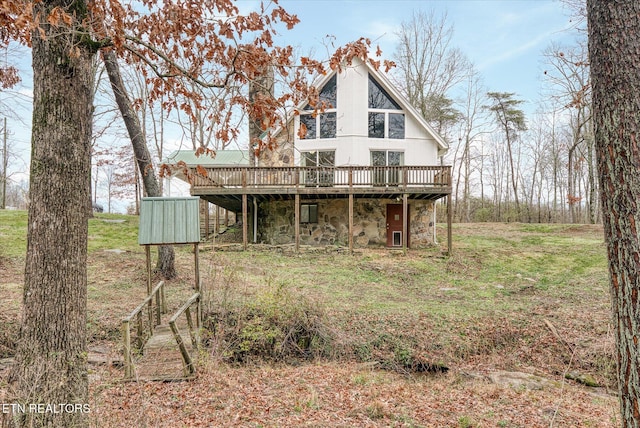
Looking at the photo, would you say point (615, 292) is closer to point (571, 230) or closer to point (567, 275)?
point (567, 275)

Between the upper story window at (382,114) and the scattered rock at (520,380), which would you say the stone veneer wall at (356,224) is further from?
the scattered rock at (520,380)

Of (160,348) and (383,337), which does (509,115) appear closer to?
(383,337)

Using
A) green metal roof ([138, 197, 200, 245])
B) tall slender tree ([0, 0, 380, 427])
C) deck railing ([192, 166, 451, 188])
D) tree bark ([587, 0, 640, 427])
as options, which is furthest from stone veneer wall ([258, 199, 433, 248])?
tree bark ([587, 0, 640, 427])

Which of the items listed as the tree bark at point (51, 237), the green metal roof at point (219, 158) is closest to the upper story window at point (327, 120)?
the green metal roof at point (219, 158)

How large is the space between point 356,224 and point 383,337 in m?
9.81

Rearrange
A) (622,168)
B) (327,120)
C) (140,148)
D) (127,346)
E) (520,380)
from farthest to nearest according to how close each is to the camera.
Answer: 1. (327,120)
2. (140,148)
3. (520,380)
4. (127,346)
5. (622,168)

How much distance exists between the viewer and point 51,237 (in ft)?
10.8

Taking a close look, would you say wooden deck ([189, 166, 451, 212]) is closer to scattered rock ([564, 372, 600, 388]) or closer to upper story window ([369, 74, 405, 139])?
upper story window ([369, 74, 405, 139])

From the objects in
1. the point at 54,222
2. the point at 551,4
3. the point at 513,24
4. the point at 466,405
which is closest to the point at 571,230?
the point at 513,24

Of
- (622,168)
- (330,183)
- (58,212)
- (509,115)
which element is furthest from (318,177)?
(509,115)

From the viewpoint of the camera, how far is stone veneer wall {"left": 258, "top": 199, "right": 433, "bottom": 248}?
1719cm

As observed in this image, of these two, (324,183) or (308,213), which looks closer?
(324,183)

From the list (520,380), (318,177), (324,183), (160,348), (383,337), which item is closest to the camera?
(160,348)

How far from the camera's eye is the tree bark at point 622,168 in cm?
247
